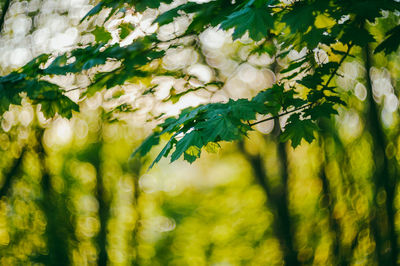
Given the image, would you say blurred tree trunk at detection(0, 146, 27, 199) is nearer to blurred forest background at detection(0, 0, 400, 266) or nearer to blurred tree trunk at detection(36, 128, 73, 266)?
blurred forest background at detection(0, 0, 400, 266)

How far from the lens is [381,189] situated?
670cm

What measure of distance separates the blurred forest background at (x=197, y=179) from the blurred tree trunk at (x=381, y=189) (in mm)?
23

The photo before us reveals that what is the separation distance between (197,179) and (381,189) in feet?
26.8

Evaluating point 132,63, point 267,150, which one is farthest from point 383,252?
point 132,63

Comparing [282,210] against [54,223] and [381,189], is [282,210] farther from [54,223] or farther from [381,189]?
[54,223]

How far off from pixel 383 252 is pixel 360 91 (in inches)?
141

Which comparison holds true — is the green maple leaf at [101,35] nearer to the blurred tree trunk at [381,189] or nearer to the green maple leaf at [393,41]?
the green maple leaf at [393,41]

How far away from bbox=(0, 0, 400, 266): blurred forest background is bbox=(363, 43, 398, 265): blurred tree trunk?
0.02 m

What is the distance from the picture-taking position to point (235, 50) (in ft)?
25.3

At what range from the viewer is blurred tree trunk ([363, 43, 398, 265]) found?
21.5ft

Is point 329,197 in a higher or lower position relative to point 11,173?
lower

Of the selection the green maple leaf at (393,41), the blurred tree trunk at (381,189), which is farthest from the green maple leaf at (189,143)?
the blurred tree trunk at (381,189)

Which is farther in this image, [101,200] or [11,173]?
[101,200]

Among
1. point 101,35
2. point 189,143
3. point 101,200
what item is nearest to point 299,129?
point 189,143
